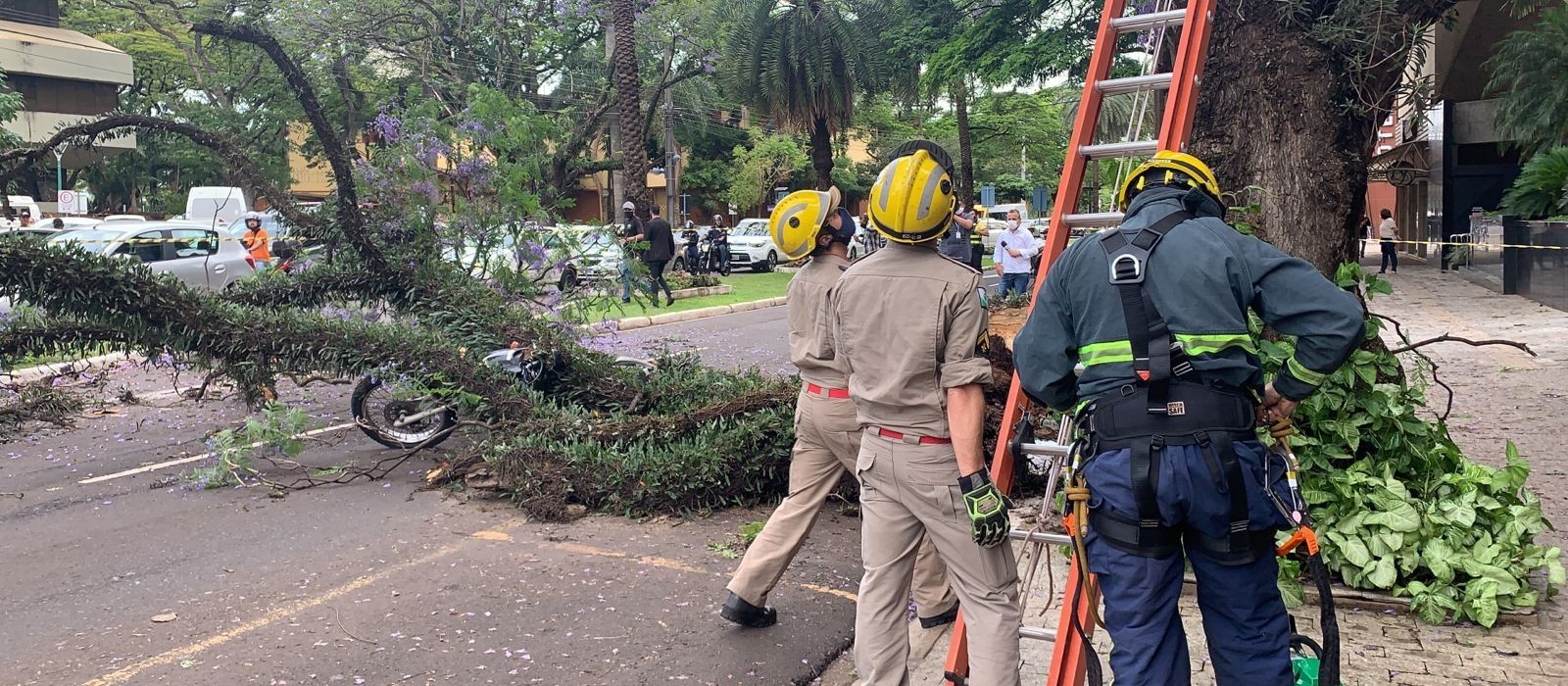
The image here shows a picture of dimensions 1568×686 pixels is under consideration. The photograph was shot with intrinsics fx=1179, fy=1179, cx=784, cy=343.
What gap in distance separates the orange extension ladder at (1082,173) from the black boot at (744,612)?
1015mm

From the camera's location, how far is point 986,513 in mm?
3244

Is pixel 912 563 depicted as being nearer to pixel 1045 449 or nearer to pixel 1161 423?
pixel 1045 449

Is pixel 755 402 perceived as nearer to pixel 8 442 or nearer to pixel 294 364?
pixel 294 364

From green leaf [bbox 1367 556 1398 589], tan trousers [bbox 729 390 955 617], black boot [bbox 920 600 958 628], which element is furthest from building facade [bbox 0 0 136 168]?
green leaf [bbox 1367 556 1398 589]

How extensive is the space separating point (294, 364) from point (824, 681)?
476 centimetres

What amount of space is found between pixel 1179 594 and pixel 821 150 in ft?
87.5

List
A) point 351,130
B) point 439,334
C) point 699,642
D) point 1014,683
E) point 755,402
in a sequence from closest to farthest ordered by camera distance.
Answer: point 1014,683, point 699,642, point 755,402, point 439,334, point 351,130

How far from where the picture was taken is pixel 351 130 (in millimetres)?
39312

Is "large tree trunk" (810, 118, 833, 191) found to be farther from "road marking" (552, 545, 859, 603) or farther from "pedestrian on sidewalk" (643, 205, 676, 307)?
"road marking" (552, 545, 859, 603)

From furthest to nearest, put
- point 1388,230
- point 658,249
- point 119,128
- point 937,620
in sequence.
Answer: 1. point 1388,230
2. point 658,249
3. point 119,128
4. point 937,620

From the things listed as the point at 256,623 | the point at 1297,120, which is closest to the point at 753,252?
the point at 1297,120

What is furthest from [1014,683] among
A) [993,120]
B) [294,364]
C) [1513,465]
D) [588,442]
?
[993,120]

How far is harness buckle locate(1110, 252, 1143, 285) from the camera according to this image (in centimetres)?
293

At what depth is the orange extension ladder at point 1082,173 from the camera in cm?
354
